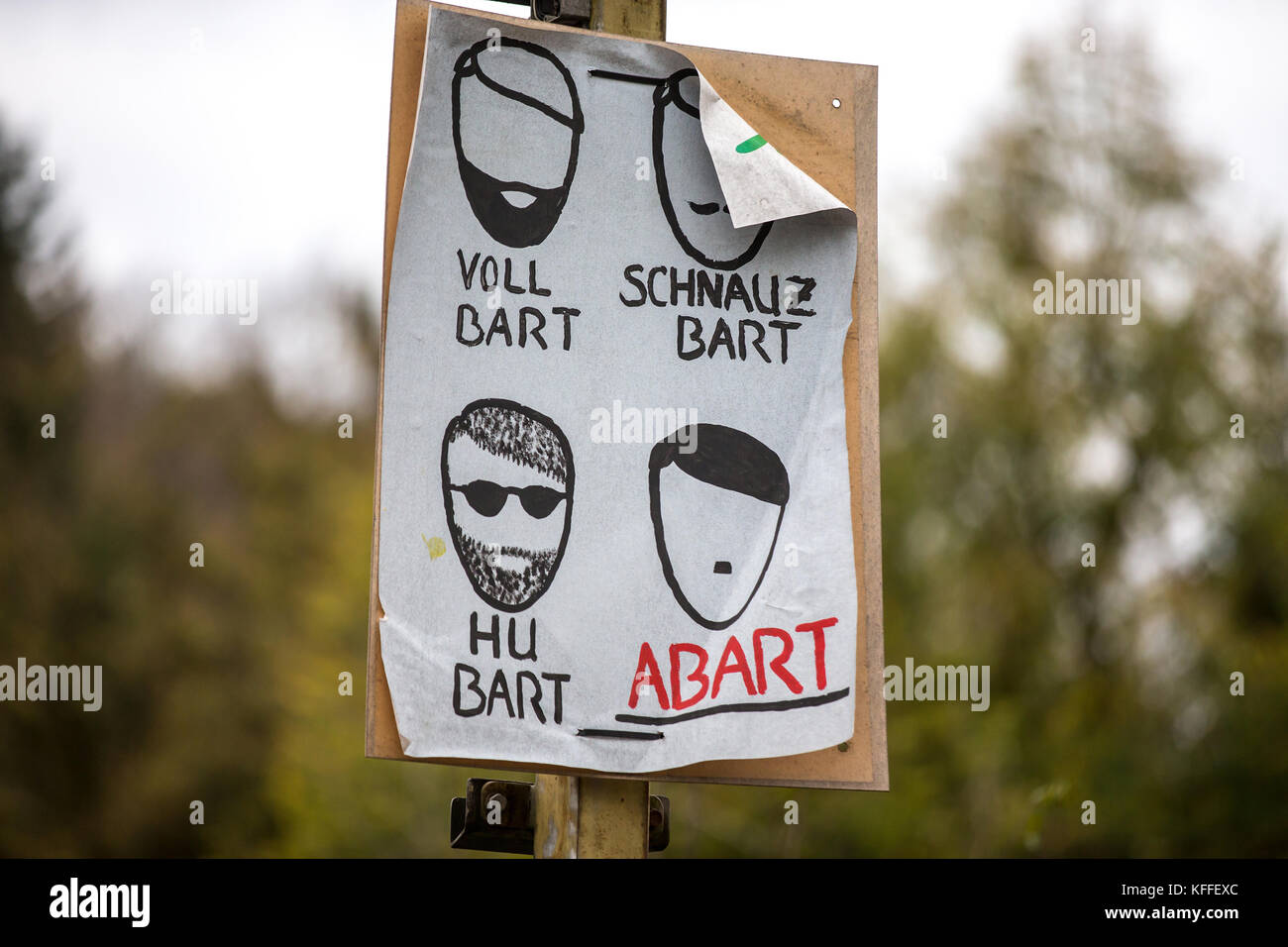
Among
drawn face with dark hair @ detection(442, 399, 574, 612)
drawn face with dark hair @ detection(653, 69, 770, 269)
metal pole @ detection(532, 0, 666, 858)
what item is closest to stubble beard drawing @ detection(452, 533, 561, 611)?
drawn face with dark hair @ detection(442, 399, 574, 612)

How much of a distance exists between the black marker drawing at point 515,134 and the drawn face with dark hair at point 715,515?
44cm

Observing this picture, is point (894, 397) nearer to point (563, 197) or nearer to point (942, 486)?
point (942, 486)

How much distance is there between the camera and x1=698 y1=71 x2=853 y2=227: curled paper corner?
1997 mm

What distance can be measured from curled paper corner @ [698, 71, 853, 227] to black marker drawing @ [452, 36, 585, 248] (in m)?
0.23

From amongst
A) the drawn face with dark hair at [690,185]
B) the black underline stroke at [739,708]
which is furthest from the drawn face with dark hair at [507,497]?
the drawn face with dark hair at [690,185]

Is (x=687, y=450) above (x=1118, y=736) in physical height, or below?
above

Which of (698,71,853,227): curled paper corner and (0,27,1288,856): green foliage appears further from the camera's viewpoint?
(0,27,1288,856): green foliage

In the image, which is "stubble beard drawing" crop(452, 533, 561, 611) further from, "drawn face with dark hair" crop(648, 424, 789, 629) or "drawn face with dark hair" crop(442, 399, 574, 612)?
"drawn face with dark hair" crop(648, 424, 789, 629)

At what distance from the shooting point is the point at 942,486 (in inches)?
410

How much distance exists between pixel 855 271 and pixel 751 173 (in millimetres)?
251

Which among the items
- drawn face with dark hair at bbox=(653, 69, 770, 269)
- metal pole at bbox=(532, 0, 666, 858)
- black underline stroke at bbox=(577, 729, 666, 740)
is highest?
drawn face with dark hair at bbox=(653, 69, 770, 269)
